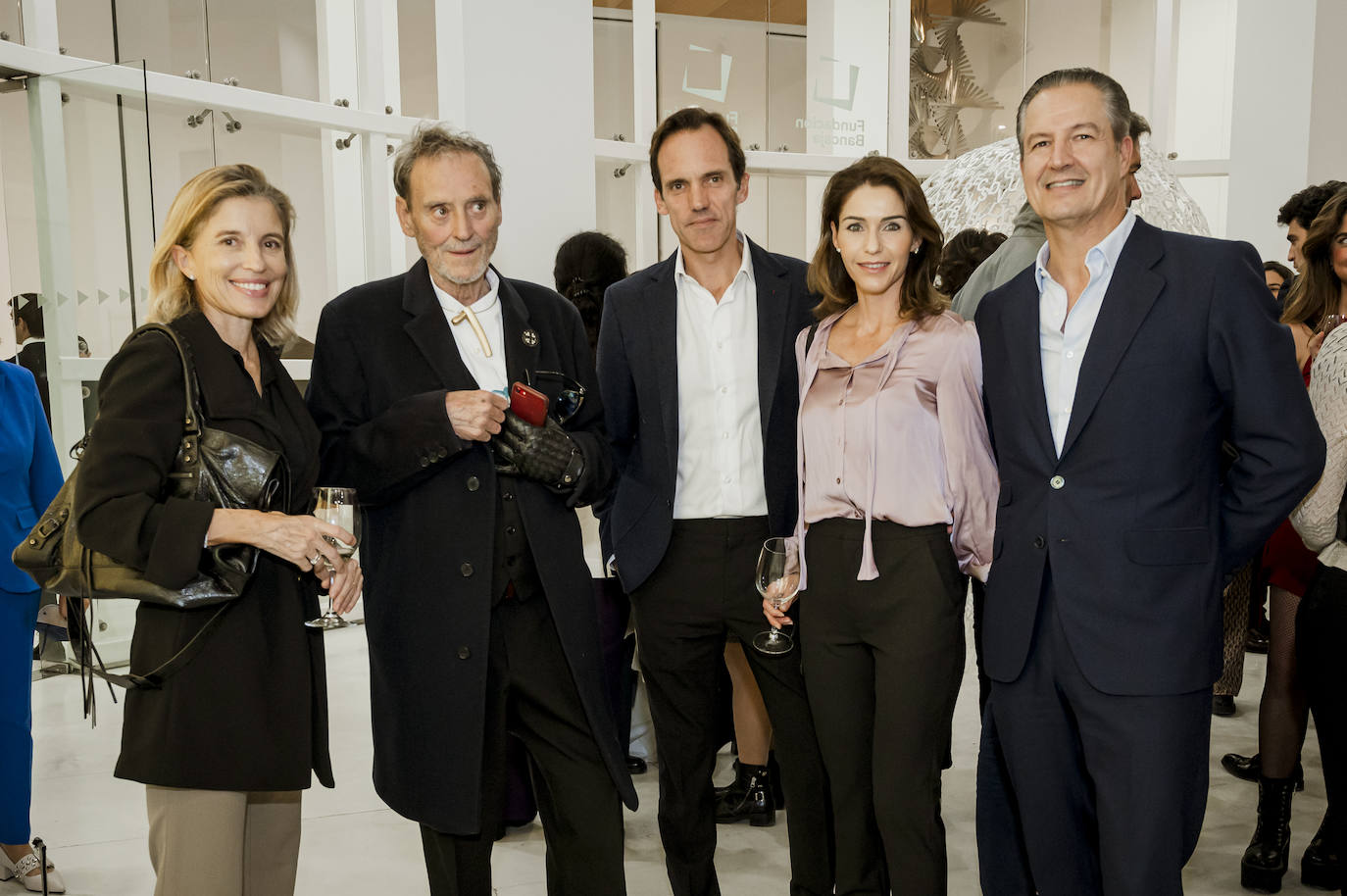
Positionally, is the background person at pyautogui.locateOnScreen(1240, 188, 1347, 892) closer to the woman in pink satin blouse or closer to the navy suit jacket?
the woman in pink satin blouse

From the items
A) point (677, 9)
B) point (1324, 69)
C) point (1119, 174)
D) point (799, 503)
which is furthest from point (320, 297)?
point (1324, 69)

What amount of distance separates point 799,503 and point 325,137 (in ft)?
18.8

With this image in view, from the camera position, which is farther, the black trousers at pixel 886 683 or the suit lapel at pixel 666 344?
the suit lapel at pixel 666 344

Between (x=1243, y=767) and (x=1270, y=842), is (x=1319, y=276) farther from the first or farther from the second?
(x=1243, y=767)

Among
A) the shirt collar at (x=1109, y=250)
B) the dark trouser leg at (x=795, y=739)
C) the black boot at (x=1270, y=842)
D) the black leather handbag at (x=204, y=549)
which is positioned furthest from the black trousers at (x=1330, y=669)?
the black leather handbag at (x=204, y=549)

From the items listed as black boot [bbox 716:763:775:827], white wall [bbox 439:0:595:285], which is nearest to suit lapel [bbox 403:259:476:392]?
black boot [bbox 716:763:775:827]

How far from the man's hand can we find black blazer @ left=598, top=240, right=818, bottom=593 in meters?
0.55

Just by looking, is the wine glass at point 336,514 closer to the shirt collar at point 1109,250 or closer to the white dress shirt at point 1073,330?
the white dress shirt at point 1073,330

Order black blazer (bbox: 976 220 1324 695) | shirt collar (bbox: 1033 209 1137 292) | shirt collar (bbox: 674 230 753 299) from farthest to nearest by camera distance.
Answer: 1. shirt collar (bbox: 674 230 753 299)
2. shirt collar (bbox: 1033 209 1137 292)
3. black blazer (bbox: 976 220 1324 695)

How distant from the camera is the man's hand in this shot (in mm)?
2244

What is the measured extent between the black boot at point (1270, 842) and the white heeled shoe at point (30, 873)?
3.61 metres

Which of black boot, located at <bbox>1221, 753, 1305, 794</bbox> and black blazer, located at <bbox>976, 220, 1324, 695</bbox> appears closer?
black blazer, located at <bbox>976, 220, 1324, 695</bbox>

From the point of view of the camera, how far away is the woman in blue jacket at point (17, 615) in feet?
10.6

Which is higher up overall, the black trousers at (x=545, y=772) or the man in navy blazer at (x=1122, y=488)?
the man in navy blazer at (x=1122, y=488)
